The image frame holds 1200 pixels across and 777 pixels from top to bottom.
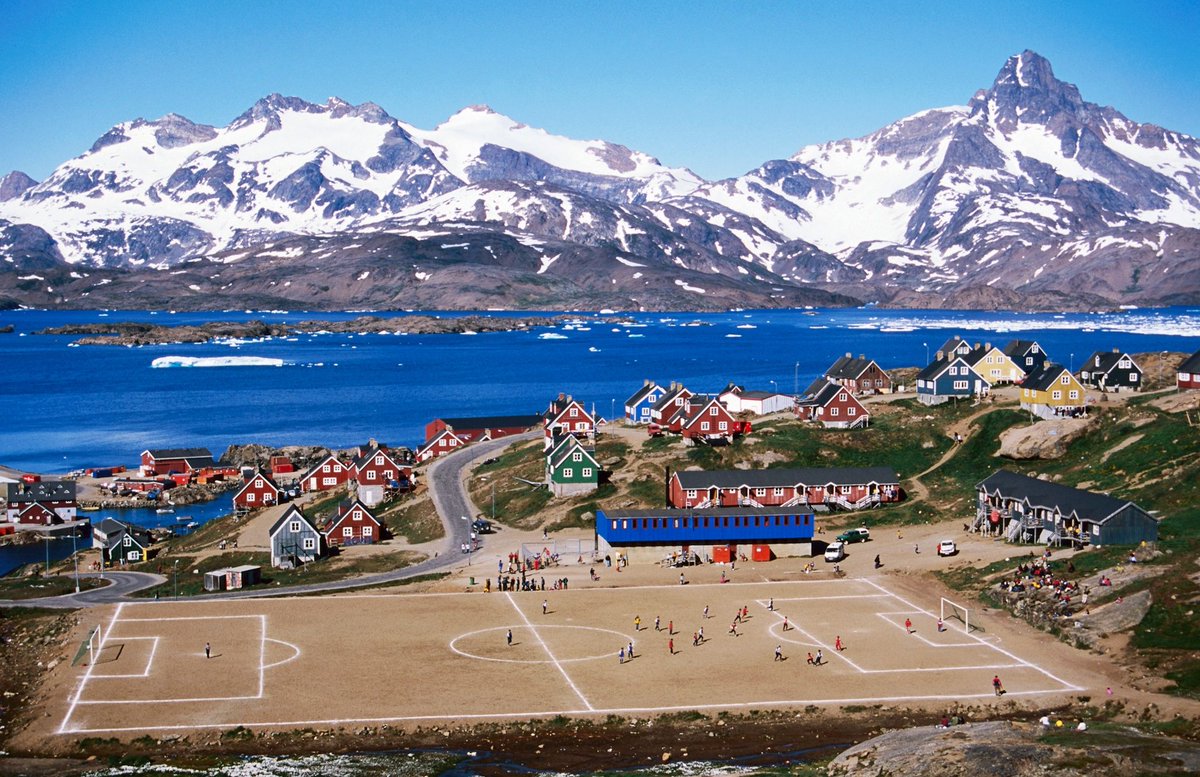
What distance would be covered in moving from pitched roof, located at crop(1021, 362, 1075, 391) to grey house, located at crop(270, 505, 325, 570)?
191 ft

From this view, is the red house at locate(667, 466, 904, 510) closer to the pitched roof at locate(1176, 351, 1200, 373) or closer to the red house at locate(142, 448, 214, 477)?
the pitched roof at locate(1176, 351, 1200, 373)

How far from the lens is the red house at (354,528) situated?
8881 cm

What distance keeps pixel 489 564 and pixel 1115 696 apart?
39501mm

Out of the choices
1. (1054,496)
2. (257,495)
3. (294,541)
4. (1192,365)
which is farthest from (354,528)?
(1192,365)

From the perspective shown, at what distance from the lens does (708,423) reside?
107 m

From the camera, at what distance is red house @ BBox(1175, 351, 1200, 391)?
105m

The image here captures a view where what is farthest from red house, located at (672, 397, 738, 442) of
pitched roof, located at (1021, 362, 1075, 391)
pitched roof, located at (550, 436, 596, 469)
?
pitched roof, located at (1021, 362, 1075, 391)

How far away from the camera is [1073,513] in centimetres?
7200

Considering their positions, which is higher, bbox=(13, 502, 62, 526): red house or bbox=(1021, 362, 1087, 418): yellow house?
bbox=(1021, 362, 1087, 418): yellow house

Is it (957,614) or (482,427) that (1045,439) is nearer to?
(957,614)

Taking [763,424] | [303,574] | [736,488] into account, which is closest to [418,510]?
[303,574]

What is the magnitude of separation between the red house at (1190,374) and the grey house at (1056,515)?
3188 cm

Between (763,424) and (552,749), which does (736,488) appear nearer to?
(763,424)

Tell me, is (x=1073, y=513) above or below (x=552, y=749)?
above
